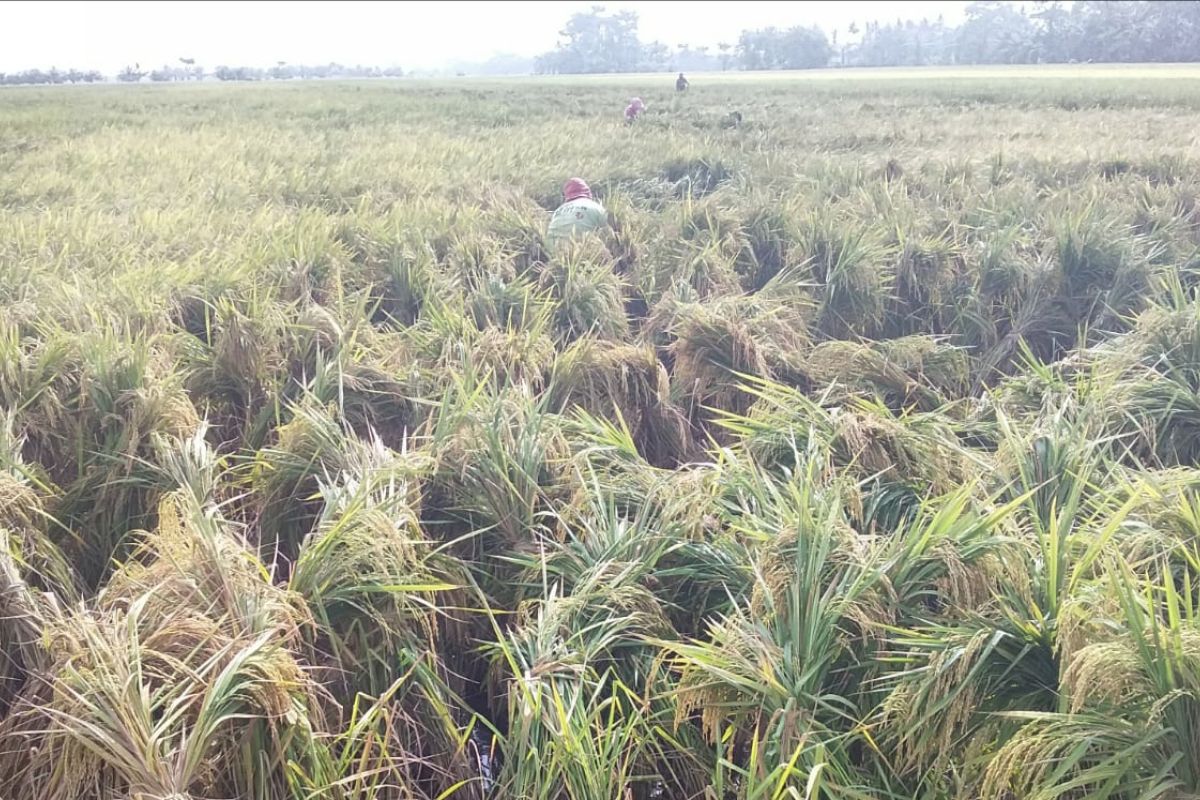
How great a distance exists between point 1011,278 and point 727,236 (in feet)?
6.01

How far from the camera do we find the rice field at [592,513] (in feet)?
6.03

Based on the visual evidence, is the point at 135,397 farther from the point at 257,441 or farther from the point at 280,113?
the point at 280,113

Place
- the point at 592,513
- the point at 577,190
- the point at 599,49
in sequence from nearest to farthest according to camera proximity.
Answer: the point at 592,513 → the point at 577,190 → the point at 599,49

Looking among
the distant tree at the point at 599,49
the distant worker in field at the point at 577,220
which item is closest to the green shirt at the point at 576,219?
the distant worker in field at the point at 577,220

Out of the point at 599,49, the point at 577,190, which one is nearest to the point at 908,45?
the point at 599,49

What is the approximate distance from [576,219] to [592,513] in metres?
3.75

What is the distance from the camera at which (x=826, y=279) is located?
5168 millimetres

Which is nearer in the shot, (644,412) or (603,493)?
(603,493)

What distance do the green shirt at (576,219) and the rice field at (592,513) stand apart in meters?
0.18

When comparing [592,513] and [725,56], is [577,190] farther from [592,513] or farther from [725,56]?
[725,56]

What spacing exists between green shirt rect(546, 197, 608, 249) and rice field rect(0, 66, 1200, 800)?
18 cm

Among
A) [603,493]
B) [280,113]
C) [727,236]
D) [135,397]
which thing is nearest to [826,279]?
[727,236]

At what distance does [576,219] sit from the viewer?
238 inches

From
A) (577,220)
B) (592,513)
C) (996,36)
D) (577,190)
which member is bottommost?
(592,513)
